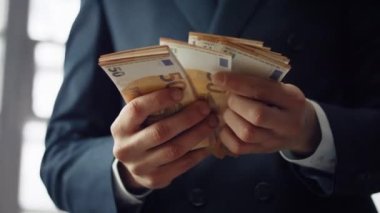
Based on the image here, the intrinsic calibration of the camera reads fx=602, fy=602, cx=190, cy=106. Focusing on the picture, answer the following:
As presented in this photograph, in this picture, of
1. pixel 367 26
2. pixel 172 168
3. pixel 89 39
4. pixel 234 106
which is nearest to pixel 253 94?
pixel 234 106

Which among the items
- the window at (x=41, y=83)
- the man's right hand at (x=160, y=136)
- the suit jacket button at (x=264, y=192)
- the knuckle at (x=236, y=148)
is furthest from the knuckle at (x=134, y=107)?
the window at (x=41, y=83)

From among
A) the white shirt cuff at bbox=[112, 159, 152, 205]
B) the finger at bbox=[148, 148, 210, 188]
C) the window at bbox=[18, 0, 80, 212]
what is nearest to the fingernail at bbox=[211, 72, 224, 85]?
the finger at bbox=[148, 148, 210, 188]

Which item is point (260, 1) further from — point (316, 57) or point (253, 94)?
point (253, 94)

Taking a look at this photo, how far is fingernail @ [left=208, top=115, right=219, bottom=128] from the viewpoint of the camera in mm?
647

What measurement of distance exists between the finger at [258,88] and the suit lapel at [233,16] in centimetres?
17

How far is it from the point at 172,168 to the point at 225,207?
0.39ft

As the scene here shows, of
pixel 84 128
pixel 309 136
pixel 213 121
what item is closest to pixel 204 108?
pixel 213 121

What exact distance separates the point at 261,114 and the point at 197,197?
198 millimetres

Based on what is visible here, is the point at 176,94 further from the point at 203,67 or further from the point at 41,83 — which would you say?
the point at 41,83

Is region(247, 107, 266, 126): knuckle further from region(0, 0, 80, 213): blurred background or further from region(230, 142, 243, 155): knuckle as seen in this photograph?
region(0, 0, 80, 213): blurred background

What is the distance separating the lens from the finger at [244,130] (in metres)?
0.63

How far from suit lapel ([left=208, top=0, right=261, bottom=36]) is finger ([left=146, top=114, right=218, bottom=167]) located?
17 centimetres

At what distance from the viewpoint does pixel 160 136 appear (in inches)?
25.0

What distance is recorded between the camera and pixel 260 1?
31.1 inches
